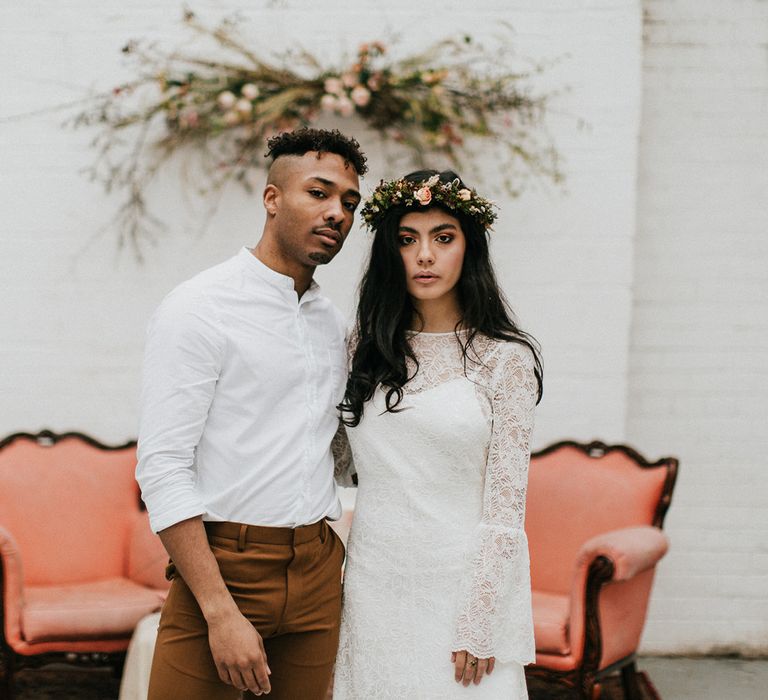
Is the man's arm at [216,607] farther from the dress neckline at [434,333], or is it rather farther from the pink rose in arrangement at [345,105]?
the pink rose in arrangement at [345,105]

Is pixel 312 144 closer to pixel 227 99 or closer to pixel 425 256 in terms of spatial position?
pixel 425 256

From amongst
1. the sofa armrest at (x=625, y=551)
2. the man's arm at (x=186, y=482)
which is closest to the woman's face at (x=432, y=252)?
the man's arm at (x=186, y=482)

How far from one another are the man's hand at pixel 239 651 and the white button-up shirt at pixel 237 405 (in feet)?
0.62

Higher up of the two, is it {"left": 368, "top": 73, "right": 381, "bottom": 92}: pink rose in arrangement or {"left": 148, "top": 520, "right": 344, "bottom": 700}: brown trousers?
{"left": 368, "top": 73, "right": 381, "bottom": 92}: pink rose in arrangement

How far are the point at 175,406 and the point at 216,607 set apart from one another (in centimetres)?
36

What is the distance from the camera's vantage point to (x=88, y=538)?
3.03 m

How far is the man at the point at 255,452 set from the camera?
5.01 feet

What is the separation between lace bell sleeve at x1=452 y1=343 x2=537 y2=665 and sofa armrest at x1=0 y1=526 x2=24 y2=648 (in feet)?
5.02

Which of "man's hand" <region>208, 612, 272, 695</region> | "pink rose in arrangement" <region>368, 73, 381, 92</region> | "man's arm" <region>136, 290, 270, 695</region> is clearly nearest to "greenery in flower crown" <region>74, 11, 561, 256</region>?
"pink rose in arrangement" <region>368, 73, 381, 92</region>

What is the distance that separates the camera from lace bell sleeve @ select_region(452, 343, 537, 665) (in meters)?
1.60

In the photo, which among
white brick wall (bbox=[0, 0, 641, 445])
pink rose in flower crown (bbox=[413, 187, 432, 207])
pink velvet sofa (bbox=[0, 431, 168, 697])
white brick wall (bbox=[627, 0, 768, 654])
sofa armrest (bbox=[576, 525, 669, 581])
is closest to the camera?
pink rose in flower crown (bbox=[413, 187, 432, 207])

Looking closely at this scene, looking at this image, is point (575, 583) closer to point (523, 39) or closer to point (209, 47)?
point (523, 39)

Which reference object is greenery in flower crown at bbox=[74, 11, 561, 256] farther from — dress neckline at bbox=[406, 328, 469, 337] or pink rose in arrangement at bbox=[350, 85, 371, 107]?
dress neckline at bbox=[406, 328, 469, 337]

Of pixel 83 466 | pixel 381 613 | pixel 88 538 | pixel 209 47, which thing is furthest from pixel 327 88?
pixel 381 613
